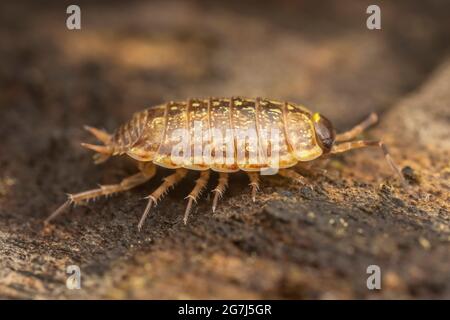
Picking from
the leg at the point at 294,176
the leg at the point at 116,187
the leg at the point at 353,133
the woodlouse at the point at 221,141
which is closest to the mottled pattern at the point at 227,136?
the woodlouse at the point at 221,141

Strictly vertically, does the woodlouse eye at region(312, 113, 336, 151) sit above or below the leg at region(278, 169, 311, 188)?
above

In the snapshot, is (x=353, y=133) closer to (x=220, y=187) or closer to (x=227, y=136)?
(x=227, y=136)

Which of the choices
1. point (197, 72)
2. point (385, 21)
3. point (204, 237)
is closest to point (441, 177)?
point (204, 237)

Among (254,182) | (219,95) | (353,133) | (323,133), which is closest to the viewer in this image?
(254,182)

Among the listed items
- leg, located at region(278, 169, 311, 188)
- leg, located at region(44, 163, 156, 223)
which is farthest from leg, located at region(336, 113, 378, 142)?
leg, located at region(44, 163, 156, 223)

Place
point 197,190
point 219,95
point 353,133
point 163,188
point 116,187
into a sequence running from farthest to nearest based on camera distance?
1. point 219,95
2. point 353,133
3. point 116,187
4. point 163,188
5. point 197,190

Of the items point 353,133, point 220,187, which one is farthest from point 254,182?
point 353,133

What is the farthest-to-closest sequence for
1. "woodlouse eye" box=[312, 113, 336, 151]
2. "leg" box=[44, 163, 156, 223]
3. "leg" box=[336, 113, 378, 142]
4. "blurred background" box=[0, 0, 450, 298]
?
"leg" box=[336, 113, 378, 142] → "leg" box=[44, 163, 156, 223] → "woodlouse eye" box=[312, 113, 336, 151] → "blurred background" box=[0, 0, 450, 298]

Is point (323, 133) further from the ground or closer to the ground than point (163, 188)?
further from the ground

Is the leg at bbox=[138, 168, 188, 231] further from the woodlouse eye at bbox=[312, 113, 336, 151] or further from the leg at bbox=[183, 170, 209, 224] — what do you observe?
the woodlouse eye at bbox=[312, 113, 336, 151]
